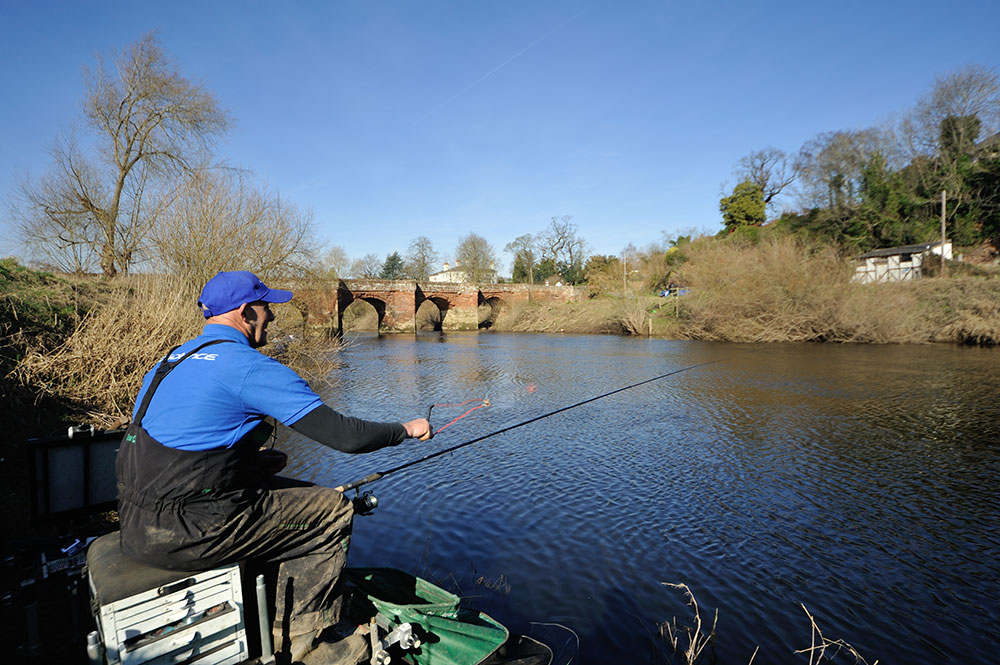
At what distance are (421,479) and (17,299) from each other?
7.60 m

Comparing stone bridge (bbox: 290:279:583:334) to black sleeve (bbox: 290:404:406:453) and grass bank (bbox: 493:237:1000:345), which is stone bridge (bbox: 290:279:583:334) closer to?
grass bank (bbox: 493:237:1000:345)

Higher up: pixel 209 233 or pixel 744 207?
pixel 744 207

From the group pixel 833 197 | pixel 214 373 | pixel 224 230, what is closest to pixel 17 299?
pixel 224 230

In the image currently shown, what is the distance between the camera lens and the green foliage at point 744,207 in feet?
185

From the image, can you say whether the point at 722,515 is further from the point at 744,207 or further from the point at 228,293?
the point at 744,207

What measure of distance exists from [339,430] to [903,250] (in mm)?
49894

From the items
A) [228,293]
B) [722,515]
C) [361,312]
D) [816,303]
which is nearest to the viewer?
[228,293]

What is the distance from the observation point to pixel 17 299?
9.51 meters

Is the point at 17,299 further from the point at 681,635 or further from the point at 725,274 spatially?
the point at 725,274

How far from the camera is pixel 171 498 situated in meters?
2.62

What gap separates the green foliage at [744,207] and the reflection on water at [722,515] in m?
44.7

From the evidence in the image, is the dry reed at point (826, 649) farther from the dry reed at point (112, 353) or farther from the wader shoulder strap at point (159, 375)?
the dry reed at point (112, 353)

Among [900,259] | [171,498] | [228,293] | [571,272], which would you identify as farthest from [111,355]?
[571,272]

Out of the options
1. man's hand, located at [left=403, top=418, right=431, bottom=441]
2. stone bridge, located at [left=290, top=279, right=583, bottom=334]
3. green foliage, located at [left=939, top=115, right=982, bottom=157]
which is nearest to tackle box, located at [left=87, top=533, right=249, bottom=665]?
man's hand, located at [left=403, top=418, right=431, bottom=441]
